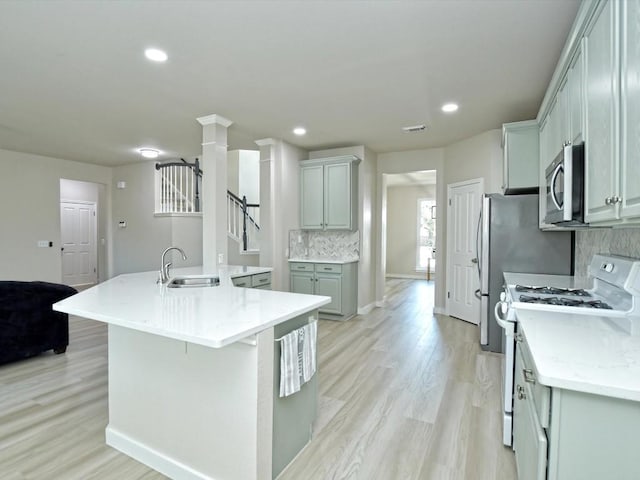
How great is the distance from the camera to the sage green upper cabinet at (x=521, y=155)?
335 cm

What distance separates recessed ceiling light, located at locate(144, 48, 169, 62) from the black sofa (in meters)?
2.52

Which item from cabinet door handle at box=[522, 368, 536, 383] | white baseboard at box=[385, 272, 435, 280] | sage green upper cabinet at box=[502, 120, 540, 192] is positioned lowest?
white baseboard at box=[385, 272, 435, 280]

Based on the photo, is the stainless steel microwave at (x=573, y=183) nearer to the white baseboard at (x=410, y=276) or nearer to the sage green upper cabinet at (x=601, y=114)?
the sage green upper cabinet at (x=601, y=114)

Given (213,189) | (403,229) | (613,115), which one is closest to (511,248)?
(613,115)

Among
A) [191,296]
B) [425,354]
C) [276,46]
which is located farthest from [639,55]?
[425,354]

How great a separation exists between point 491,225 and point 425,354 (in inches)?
60.1

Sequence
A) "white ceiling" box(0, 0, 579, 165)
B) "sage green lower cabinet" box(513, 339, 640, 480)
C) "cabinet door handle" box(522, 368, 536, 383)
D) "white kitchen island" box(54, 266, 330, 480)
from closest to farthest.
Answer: "sage green lower cabinet" box(513, 339, 640, 480) → "cabinet door handle" box(522, 368, 536, 383) → "white kitchen island" box(54, 266, 330, 480) → "white ceiling" box(0, 0, 579, 165)

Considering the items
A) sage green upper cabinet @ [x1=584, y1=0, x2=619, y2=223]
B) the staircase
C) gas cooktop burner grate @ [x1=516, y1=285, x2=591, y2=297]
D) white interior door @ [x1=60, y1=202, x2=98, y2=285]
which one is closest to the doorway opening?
the staircase

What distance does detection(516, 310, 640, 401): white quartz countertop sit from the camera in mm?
922

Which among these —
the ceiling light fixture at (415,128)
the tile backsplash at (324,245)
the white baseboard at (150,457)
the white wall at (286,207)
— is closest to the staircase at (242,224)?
the tile backsplash at (324,245)

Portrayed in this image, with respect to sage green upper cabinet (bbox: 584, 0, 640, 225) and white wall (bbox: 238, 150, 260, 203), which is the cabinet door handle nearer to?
sage green upper cabinet (bbox: 584, 0, 640, 225)

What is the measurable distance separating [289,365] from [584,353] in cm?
125

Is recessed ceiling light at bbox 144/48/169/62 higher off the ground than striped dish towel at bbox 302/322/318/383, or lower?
higher

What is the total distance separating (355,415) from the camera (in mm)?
2469
